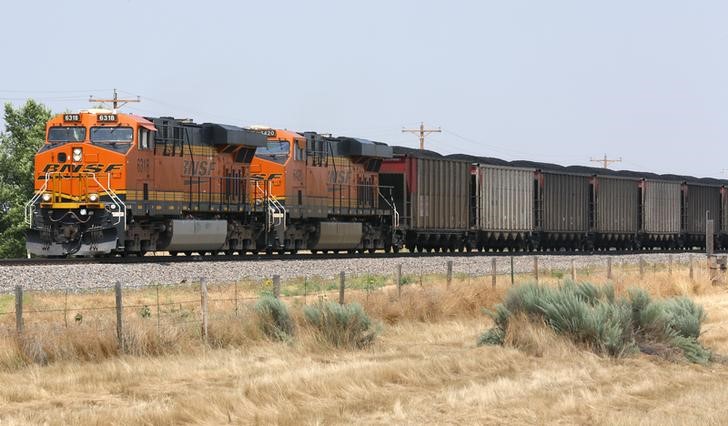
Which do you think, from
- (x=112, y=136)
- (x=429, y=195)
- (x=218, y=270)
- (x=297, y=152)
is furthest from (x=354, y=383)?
(x=429, y=195)

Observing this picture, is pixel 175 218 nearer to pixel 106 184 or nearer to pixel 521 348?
pixel 106 184

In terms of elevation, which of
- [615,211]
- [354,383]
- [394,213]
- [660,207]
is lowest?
[354,383]

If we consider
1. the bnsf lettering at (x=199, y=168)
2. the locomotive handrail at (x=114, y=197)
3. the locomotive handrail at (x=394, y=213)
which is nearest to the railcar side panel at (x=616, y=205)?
the locomotive handrail at (x=394, y=213)

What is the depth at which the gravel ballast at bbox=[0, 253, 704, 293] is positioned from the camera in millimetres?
A: 22922

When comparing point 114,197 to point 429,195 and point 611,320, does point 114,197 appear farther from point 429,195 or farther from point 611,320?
point 611,320

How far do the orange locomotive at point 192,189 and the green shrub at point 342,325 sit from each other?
41.9 ft

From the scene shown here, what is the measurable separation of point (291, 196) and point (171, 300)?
1398 centimetres

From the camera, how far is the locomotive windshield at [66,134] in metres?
29.6

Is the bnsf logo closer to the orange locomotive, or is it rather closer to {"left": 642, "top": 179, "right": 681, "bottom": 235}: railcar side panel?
the orange locomotive

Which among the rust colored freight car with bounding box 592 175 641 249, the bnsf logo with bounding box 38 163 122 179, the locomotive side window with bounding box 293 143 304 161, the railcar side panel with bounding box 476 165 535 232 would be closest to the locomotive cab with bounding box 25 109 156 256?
the bnsf logo with bounding box 38 163 122 179

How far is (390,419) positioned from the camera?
10945mm

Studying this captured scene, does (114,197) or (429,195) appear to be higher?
(429,195)

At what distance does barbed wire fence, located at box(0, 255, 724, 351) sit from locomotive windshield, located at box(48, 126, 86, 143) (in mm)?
7333

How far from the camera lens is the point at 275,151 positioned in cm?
3519
